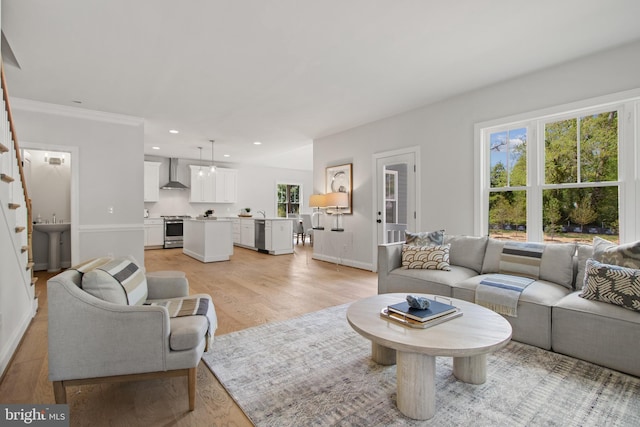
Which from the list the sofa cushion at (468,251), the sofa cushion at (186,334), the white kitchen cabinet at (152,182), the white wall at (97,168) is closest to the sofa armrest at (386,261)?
the sofa cushion at (468,251)

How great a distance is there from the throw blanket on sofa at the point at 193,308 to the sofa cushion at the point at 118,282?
0.19 m

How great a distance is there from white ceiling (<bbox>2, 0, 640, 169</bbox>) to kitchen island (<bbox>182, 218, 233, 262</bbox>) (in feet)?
8.09

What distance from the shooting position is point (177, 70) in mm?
3414

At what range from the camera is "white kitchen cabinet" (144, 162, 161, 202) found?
27.2ft

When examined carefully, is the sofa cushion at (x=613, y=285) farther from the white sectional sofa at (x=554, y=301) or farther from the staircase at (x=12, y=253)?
the staircase at (x=12, y=253)

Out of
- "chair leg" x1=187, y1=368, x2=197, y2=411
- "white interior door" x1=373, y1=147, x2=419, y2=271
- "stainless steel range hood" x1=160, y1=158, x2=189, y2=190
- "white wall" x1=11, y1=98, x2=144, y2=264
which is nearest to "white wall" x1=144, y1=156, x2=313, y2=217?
"stainless steel range hood" x1=160, y1=158, x2=189, y2=190

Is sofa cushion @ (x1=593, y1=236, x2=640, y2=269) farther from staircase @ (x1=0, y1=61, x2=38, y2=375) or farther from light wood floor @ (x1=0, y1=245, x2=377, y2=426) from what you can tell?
staircase @ (x1=0, y1=61, x2=38, y2=375)

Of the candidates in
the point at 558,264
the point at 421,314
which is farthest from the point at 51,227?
the point at 558,264

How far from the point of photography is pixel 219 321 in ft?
9.94

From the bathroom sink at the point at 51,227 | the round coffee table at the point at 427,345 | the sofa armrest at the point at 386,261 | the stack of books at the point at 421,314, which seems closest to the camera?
the round coffee table at the point at 427,345

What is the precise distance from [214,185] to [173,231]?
1801 mm

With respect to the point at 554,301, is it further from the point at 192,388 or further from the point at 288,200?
the point at 288,200

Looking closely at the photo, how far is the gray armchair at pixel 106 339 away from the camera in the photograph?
156 cm

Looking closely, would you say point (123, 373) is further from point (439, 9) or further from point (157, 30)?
point (439, 9)
